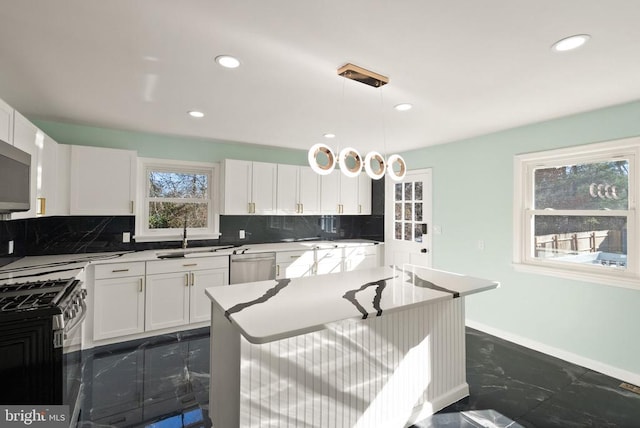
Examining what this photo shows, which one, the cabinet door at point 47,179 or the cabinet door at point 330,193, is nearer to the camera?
the cabinet door at point 47,179

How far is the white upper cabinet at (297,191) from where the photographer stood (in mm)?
4602

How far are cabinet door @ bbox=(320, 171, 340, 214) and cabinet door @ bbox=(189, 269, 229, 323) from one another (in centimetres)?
194

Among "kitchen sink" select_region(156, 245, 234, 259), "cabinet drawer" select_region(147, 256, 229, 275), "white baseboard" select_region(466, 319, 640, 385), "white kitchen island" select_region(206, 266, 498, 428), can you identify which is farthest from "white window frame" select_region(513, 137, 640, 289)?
"kitchen sink" select_region(156, 245, 234, 259)

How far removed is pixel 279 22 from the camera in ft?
5.27

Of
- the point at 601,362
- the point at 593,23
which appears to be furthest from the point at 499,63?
the point at 601,362

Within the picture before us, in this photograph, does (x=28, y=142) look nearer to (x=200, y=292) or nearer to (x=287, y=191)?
(x=200, y=292)

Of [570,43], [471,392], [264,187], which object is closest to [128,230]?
[264,187]

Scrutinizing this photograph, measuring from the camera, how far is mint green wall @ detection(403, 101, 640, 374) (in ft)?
9.04

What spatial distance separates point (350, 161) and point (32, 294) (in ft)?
7.72

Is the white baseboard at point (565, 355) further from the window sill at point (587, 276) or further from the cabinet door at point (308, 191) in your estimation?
the cabinet door at point (308, 191)

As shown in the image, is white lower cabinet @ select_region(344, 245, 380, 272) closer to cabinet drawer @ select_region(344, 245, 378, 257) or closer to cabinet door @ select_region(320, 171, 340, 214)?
cabinet drawer @ select_region(344, 245, 378, 257)

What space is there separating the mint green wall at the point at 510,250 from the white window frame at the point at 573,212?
70 mm

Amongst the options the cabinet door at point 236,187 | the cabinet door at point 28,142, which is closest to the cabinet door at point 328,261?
the cabinet door at point 236,187

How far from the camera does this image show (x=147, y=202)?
3965 millimetres
